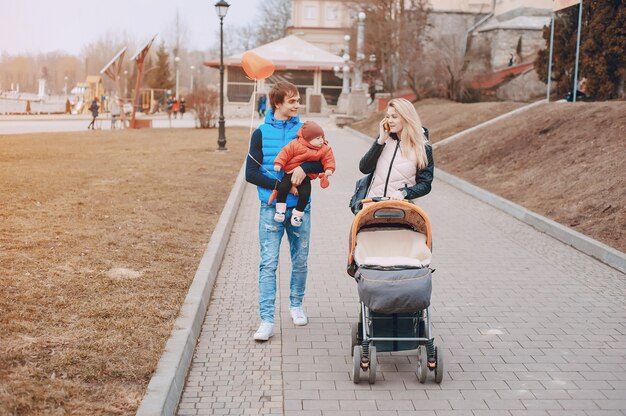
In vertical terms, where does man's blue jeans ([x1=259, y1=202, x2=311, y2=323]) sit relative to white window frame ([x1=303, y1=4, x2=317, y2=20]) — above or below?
below

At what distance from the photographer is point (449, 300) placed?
7426 millimetres

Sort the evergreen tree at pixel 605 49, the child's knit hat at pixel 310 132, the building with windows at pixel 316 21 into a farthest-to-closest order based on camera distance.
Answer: the building with windows at pixel 316 21
the evergreen tree at pixel 605 49
the child's knit hat at pixel 310 132

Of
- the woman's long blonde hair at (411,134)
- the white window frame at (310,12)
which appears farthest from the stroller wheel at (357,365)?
the white window frame at (310,12)

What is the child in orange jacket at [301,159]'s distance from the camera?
18.9 ft

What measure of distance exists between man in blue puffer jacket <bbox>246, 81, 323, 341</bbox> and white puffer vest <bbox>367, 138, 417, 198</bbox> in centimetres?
49

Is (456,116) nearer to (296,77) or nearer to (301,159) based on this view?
(301,159)

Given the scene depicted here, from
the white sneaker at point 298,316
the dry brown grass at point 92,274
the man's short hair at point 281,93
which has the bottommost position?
the white sneaker at point 298,316

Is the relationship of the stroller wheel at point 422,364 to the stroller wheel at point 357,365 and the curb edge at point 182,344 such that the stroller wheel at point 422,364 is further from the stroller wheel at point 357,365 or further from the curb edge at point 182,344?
Result: the curb edge at point 182,344

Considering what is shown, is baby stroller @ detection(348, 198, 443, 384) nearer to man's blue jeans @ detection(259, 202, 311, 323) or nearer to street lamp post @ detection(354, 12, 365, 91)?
man's blue jeans @ detection(259, 202, 311, 323)

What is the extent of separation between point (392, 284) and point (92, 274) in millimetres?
3573

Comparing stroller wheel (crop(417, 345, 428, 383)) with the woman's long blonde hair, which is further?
the woman's long blonde hair

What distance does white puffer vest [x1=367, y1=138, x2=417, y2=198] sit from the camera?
18.5 feet

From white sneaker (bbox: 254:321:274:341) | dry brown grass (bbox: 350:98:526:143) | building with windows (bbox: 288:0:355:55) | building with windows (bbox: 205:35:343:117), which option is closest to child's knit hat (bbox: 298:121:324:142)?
white sneaker (bbox: 254:321:274:341)

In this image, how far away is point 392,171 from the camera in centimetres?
566
